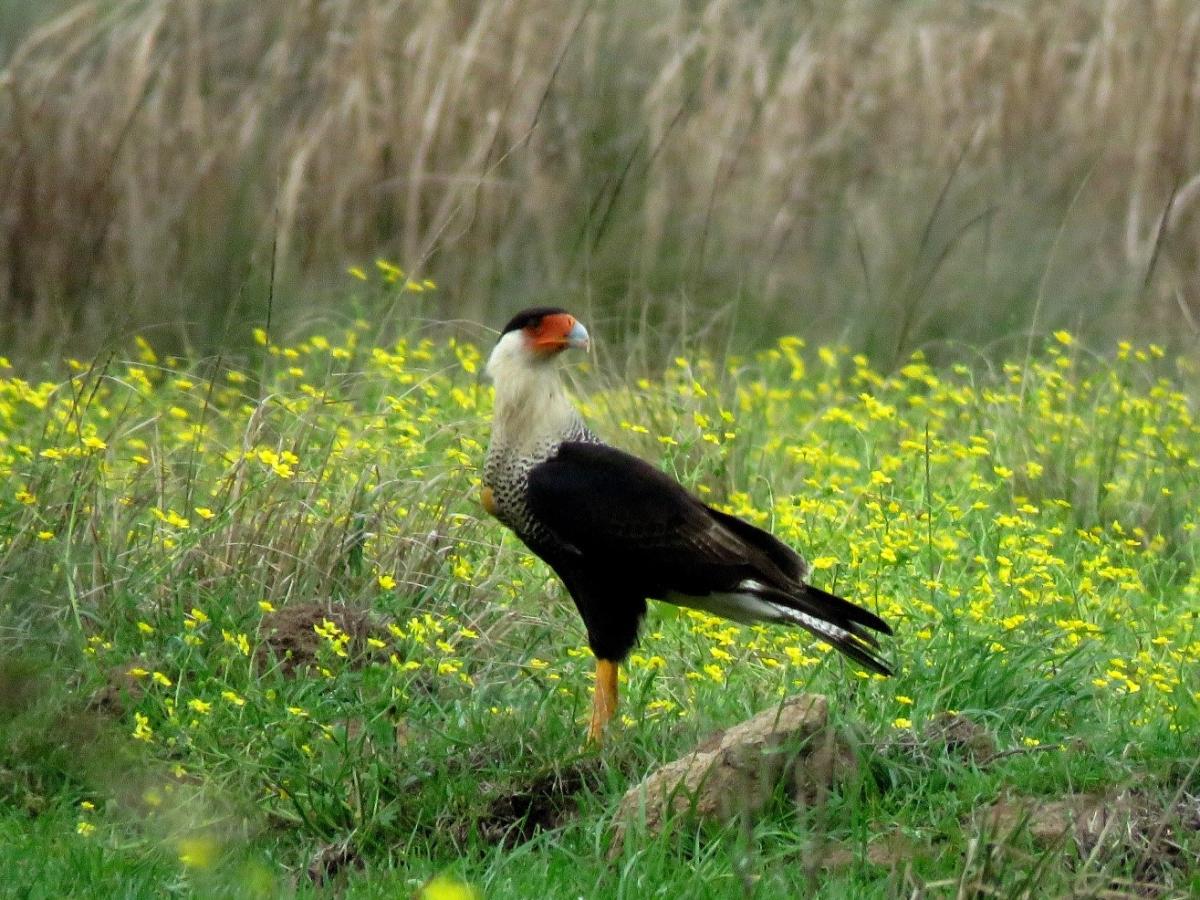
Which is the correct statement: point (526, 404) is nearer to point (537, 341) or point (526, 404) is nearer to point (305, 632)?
point (537, 341)

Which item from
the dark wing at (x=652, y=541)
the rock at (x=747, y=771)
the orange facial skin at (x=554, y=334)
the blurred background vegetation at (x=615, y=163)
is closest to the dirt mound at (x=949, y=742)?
the rock at (x=747, y=771)

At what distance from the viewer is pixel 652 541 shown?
4.61 meters

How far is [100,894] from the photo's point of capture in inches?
144

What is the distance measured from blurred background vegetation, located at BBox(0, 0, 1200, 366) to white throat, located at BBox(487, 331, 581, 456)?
2909 mm

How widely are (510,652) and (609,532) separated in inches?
24.3

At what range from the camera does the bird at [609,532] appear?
181 inches

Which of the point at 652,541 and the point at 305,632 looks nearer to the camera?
the point at 652,541

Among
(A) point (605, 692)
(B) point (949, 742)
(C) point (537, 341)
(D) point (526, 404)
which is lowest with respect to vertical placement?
(A) point (605, 692)

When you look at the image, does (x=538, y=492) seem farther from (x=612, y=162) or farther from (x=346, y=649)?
(x=612, y=162)

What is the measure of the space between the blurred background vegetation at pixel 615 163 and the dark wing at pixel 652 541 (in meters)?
3.16

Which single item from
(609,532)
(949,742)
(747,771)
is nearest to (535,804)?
(747,771)

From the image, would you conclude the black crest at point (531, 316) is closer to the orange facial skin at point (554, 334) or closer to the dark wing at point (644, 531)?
the orange facial skin at point (554, 334)

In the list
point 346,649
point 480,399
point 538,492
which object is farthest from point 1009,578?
point 480,399

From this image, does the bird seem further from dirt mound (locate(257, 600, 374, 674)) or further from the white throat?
dirt mound (locate(257, 600, 374, 674))
